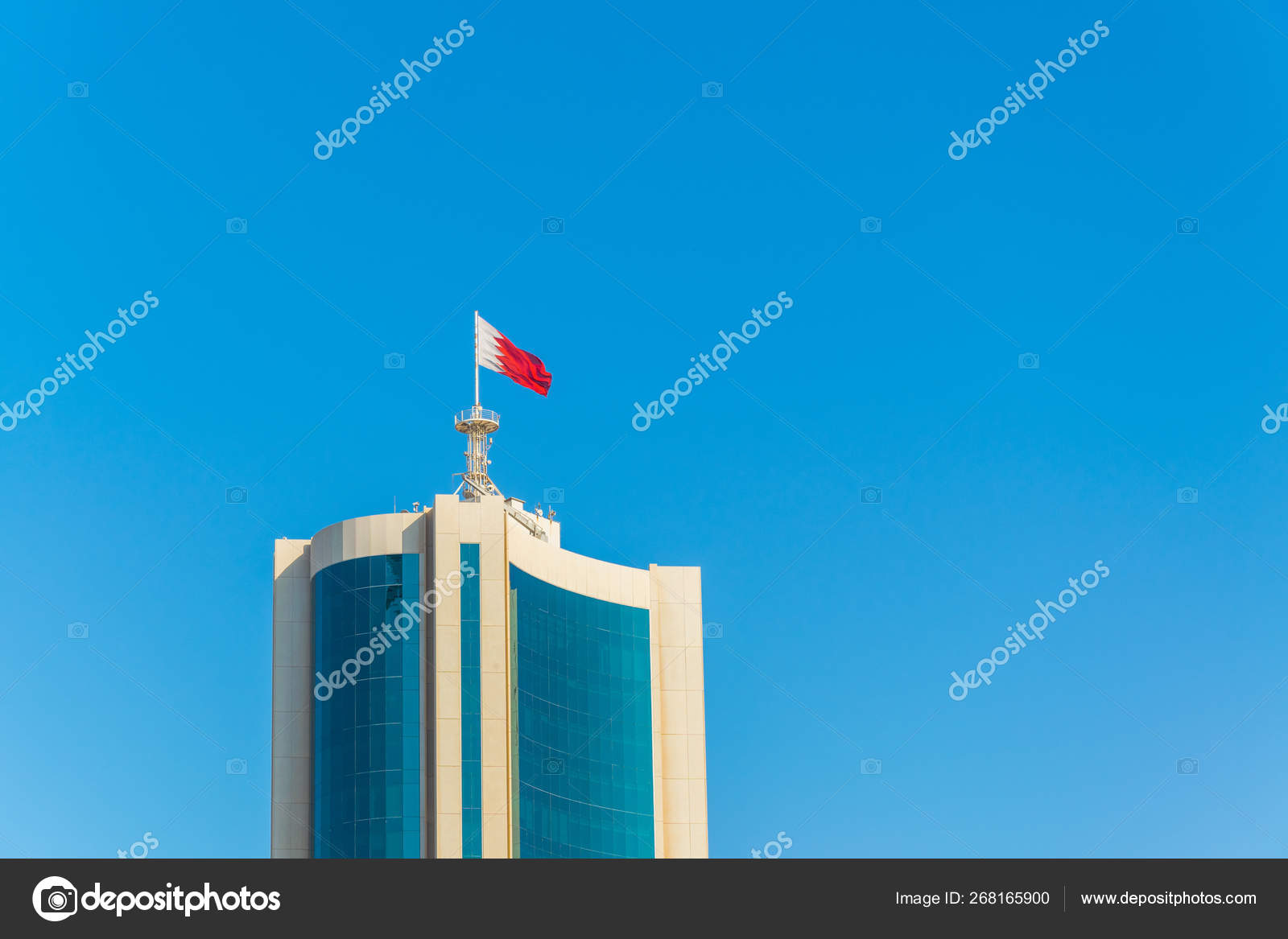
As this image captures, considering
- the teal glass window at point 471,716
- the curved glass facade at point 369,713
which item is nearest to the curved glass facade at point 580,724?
the teal glass window at point 471,716

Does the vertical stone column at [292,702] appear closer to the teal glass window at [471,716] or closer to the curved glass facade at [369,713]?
the curved glass facade at [369,713]

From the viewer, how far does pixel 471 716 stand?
12206 centimetres

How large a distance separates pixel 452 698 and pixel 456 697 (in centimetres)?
30

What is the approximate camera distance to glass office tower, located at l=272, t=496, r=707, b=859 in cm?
12069

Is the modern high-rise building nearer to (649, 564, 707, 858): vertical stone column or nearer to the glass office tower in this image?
the glass office tower
